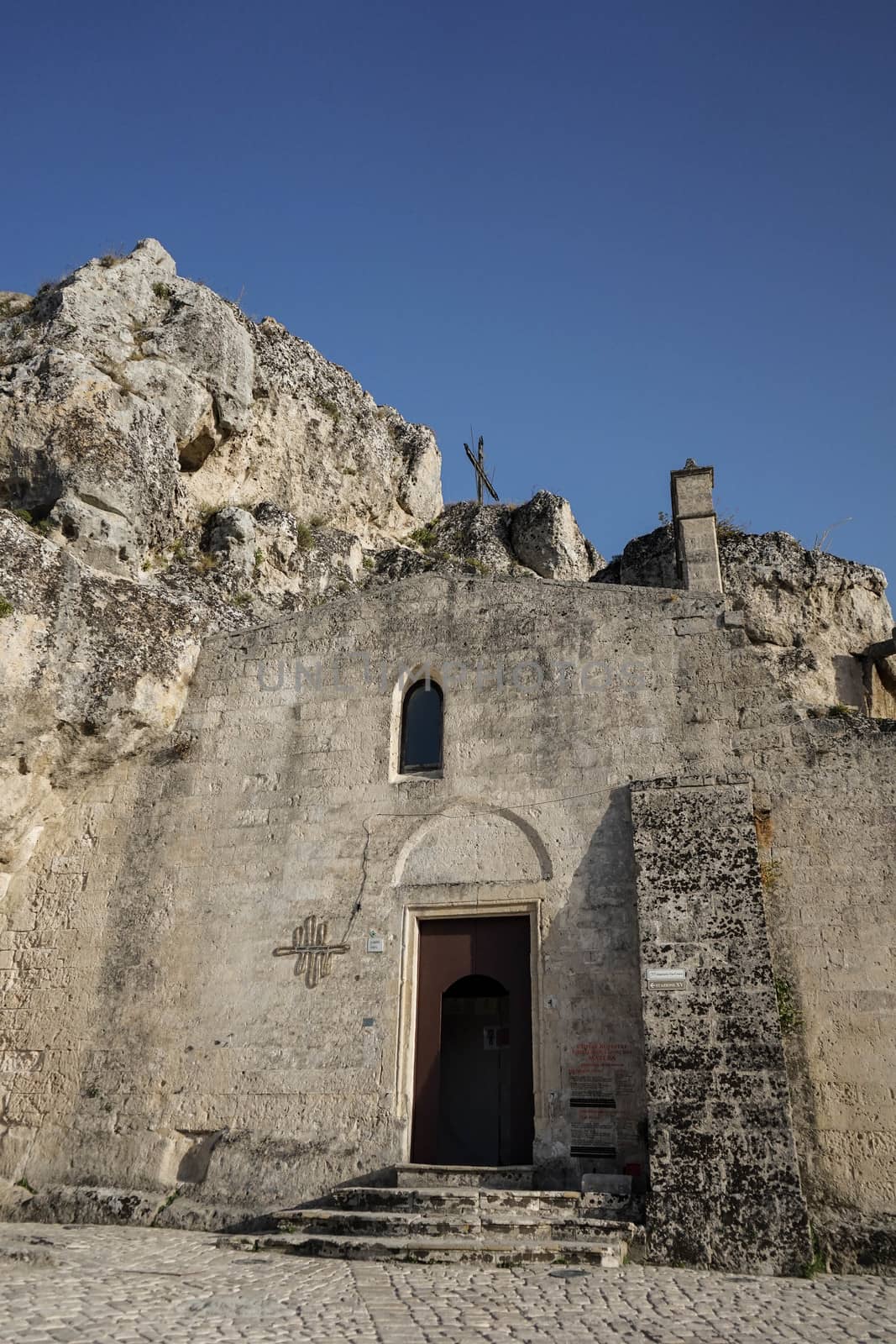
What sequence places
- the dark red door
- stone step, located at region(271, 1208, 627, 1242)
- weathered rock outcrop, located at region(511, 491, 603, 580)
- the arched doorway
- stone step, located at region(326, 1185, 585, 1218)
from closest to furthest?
stone step, located at region(271, 1208, 627, 1242), stone step, located at region(326, 1185, 585, 1218), the dark red door, the arched doorway, weathered rock outcrop, located at region(511, 491, 603, 580)

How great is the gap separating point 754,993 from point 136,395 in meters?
10.5

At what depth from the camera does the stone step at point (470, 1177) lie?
8.37 m

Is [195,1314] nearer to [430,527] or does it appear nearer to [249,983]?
[249,983]

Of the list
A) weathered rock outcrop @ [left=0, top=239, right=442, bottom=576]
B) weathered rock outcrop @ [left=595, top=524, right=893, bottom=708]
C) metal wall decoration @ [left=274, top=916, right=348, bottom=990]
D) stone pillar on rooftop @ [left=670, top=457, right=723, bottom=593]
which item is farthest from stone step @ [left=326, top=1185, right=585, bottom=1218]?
weathered rock outcrop @ [left=595, top=524, right=893, bottom=708]

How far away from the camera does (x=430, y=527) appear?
20797mm

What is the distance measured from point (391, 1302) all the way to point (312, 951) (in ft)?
13.6

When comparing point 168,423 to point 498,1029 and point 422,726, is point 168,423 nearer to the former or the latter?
point 422,726

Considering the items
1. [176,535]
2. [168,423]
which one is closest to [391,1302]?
[176,535]

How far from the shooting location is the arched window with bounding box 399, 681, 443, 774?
35.7 feet

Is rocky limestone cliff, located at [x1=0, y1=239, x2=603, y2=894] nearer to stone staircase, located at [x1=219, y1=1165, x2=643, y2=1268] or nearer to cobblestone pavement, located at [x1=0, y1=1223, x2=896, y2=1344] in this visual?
cobblestone pavement, located at [x1=0, y1=1223, x2=896, y2=1344]

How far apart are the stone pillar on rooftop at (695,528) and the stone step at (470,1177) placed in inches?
258

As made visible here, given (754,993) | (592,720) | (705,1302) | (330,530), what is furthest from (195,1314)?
(330,530)

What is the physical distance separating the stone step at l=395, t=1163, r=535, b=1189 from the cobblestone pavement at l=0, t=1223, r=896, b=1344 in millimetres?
1432

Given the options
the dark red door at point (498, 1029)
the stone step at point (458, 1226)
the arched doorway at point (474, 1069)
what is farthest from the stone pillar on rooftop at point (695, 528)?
the stone step at point (458, 1226)
